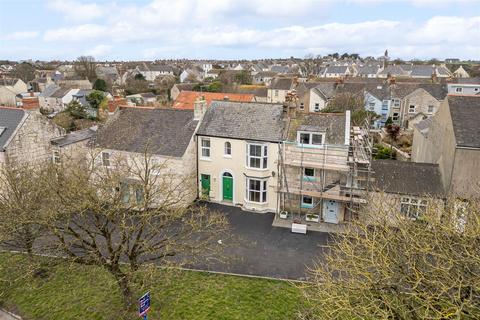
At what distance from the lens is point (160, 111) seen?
28.3 m

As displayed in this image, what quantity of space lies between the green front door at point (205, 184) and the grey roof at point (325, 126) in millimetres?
7149

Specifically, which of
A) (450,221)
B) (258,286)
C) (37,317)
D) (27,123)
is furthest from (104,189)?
(27,123)

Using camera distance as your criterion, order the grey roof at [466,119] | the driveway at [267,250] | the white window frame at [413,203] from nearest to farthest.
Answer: the driveway at [267,250]
the grey roof at [466,119]
the white window frame at [413,203]

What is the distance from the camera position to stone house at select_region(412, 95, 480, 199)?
66.3 feet

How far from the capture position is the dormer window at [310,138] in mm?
23320

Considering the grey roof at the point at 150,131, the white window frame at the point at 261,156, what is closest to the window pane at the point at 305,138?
the white window frame at the point at 261,156

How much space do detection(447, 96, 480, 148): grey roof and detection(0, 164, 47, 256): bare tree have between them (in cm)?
2239

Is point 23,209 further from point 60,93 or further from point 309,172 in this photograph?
point 60,93

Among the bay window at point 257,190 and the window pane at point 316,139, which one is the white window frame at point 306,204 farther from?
the window pane at point 316,139

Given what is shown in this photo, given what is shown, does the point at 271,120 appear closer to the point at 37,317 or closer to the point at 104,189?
the point at 104,189

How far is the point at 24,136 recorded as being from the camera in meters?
25.3

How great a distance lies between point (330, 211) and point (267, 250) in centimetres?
612

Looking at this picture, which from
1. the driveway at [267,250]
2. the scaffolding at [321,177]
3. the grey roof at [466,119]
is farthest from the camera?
the scaffolding at [321,177]

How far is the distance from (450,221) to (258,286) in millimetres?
9024
